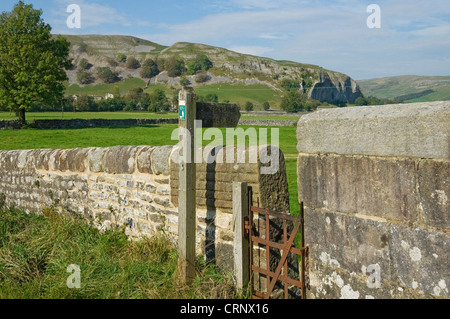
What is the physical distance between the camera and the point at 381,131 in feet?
8.38

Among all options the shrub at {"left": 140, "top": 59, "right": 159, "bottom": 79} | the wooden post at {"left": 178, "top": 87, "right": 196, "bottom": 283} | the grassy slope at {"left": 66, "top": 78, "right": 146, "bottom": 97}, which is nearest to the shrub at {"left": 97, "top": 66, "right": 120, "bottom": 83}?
the grassy slope at {"left": 66, "top": 78, "right": 146, "bottom": 97}

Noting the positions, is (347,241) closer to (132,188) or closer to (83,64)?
(132,188)

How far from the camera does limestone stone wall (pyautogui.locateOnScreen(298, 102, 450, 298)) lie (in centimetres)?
236

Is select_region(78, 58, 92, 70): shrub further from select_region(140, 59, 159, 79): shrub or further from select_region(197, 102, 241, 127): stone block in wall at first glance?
select_region(197, 102, 241, 127): stone block in wall

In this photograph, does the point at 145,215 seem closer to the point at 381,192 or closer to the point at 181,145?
the point at 181,145

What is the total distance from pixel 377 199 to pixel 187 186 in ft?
7.37

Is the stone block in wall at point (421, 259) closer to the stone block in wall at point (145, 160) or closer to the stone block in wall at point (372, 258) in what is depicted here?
the stone block in wall at point (372, 258)

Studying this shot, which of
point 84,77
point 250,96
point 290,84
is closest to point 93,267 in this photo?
point 250,96

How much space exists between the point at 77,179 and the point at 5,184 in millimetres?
3107

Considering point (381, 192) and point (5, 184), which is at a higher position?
point (381, 192)

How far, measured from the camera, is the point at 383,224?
103 inches

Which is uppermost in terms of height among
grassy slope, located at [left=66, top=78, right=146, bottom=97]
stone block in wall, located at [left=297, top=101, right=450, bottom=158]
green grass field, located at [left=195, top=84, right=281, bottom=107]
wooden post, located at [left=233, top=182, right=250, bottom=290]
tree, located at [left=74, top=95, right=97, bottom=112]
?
grassy slope, located at [left=66, top=78, right=146, bottom=97]

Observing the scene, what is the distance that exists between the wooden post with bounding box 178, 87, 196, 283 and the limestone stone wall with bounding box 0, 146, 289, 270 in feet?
Result: 1.29
